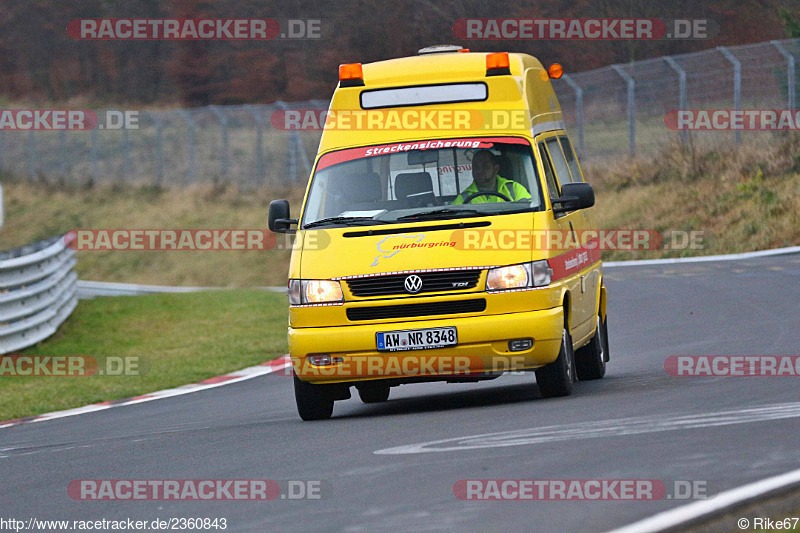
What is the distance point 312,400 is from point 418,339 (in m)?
1.19

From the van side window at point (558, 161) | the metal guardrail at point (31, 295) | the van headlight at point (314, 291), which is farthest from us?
the metal guardrail at point (31, 295)

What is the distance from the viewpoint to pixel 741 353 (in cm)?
1192

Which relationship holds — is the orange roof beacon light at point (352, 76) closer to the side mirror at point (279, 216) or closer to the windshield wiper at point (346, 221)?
the side mirror at point (279, 216)

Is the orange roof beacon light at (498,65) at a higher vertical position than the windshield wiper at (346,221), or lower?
higher

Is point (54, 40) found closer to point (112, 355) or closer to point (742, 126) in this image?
point (742, 126)

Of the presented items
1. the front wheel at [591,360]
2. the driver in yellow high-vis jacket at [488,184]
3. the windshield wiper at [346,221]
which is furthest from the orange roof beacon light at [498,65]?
the front wheel at [591,360]

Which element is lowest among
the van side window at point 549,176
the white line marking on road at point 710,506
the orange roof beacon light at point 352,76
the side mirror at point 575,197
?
the white line marking on road at point 710,506

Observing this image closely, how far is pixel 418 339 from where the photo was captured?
9258mm

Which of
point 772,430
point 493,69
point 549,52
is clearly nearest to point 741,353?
point 493,69

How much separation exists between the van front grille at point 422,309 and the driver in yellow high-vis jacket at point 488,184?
0.99 m

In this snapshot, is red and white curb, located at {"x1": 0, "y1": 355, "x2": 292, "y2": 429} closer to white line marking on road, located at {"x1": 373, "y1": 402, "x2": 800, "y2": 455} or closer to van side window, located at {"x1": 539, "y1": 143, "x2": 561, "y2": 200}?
van side window, located at {"x1": 539, "y1": 143, "x2": 561, "y2": 200}

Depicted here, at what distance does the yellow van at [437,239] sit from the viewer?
30.4 ft

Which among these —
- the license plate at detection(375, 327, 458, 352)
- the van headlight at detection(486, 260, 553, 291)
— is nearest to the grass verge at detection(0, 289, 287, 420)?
the license plate at detection(375, 327, 458, 352)

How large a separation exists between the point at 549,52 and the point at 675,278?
24.3 m
